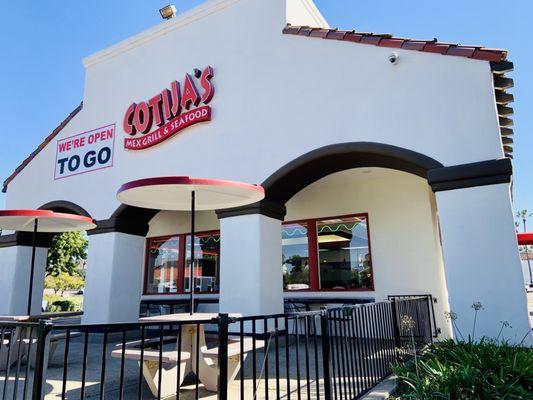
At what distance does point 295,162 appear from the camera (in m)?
7.66

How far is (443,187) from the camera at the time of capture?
6160 mm

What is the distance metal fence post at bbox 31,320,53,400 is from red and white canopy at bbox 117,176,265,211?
2304 millimetres

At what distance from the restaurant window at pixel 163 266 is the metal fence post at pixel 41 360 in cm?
1061

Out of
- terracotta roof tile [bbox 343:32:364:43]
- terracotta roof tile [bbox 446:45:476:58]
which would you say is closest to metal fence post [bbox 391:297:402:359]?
terracotta roof tile [bbox 446:45:476:58]

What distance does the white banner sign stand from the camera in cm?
1073

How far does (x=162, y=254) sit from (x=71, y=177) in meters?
3.87

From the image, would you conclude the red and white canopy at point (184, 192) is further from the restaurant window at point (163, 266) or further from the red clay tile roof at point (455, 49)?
the restaurant window at point (163, 266)

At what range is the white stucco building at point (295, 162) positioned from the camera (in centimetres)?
604

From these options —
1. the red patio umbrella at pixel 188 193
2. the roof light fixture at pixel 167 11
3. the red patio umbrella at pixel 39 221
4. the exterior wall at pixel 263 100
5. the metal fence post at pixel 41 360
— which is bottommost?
the metal fence post at pixel 41 360

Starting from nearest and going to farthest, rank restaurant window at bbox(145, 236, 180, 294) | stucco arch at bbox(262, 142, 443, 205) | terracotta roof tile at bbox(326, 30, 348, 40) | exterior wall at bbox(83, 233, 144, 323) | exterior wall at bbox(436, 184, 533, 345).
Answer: exterior wall at bbox(436, 184, 533, 345) → stucco arch at bbox(262, 142, 443, 205) → terracotta roof tile at bbox(326, 30, 348, 40) → exterior wall at bbox(83, 233, 144, 323) → restaurant window at bbox(145, 236, 180, 294)

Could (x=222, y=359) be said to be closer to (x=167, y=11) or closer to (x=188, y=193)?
(x=188, y=193)

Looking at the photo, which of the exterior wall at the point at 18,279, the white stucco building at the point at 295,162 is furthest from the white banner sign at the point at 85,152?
the exterior wall at the point at 18,279

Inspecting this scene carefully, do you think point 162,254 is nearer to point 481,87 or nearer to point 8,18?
point 8,18

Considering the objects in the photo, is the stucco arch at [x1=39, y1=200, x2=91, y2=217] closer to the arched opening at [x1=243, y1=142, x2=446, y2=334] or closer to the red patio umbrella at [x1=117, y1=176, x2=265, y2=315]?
the arched opening at [x1=243, y1=142, x2=446, y2=334]
